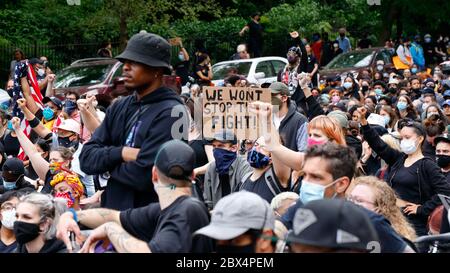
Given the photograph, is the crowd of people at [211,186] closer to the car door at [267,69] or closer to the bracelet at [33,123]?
the bracelet at [33,123]

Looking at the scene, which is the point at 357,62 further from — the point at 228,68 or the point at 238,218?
the point at 238,218

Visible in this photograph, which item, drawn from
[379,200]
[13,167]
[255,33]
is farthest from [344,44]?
[379,200]

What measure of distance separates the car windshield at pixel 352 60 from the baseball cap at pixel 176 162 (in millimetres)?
20989

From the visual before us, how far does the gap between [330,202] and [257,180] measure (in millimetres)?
3821

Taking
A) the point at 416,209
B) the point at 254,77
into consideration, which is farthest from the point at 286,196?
the point at 254,77

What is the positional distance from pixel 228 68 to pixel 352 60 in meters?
3.96

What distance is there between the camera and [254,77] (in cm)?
2286

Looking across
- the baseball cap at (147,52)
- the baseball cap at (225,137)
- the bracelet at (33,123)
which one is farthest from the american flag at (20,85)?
the baseball cap at (147,52)

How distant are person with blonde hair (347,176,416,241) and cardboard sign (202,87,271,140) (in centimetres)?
185

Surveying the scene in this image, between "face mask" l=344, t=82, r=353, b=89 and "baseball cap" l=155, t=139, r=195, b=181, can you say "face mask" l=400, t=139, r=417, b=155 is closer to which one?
"baseball cap" l=155, t=139, r=195, b=181

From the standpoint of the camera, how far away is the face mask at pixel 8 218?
782 centimetres

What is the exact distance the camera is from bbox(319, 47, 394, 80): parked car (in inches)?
1011

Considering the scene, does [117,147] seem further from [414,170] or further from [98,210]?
[414,170]
